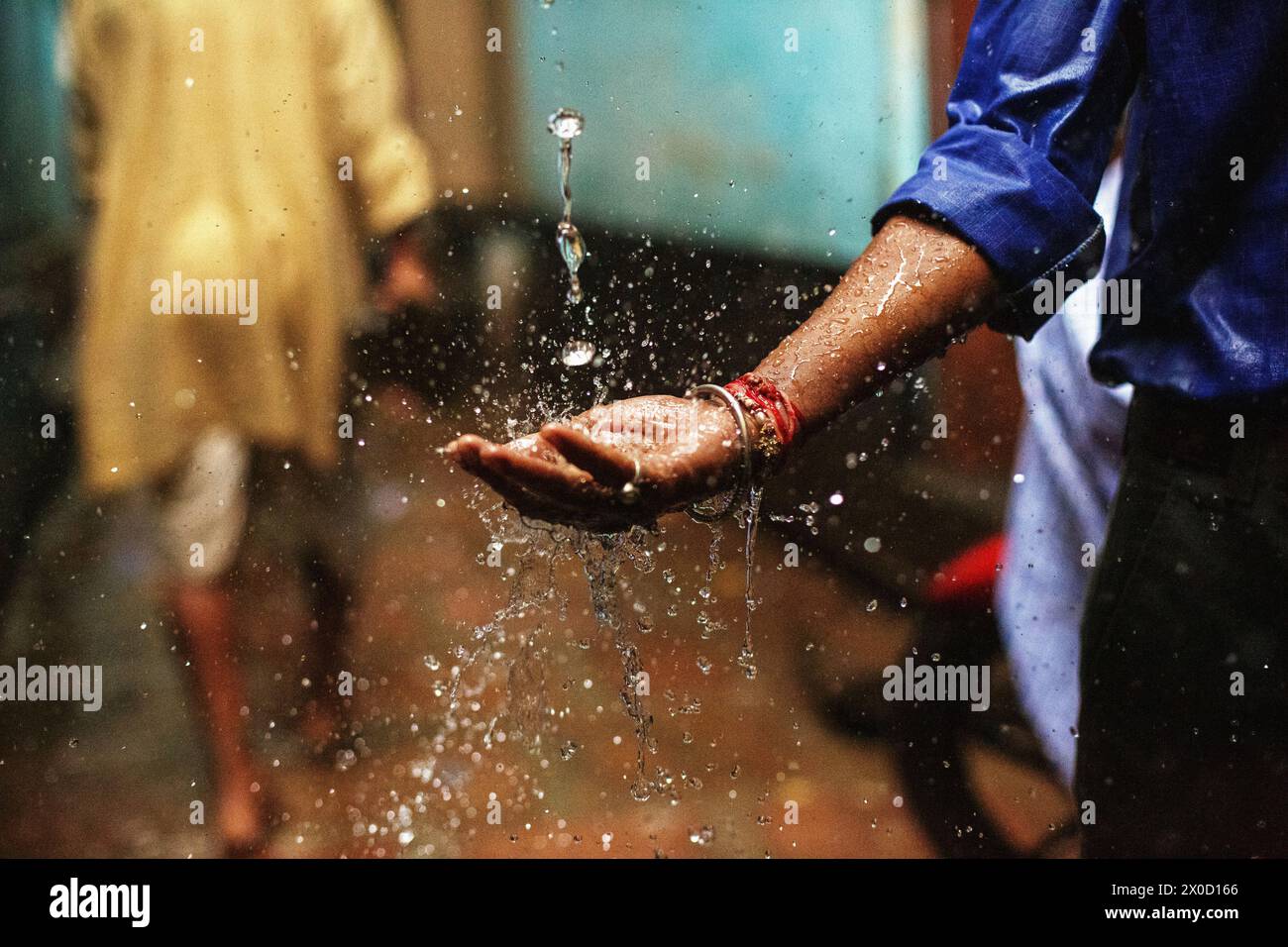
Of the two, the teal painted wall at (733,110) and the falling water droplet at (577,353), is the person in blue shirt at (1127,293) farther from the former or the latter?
the falling water droplet at (577,353)

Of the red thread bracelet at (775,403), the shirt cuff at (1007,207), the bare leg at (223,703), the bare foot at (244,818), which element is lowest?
the bare foot at (244,818)

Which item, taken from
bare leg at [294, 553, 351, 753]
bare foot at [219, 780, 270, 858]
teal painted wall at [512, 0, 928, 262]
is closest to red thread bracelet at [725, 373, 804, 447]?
teal painted wall at [512, 0, 928, 262]

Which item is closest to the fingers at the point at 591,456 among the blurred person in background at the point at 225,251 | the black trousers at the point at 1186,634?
the black trousers at the point at 1186,634

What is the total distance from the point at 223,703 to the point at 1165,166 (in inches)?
60.0

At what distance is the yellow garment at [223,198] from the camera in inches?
56.4

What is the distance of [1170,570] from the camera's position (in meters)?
0.89

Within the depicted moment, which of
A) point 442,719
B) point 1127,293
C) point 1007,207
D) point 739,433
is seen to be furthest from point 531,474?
point 442,719

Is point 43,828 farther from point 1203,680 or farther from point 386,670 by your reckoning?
point 1203,680

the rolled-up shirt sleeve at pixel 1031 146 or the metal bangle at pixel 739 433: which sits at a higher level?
the rolled-up shirt sleeve at pixel 1031 146

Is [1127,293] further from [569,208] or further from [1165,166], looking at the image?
[569,208]

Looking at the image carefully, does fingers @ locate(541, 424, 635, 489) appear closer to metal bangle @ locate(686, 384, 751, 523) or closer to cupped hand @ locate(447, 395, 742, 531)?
cupped hand @ locate(447, 395, 742, 531)

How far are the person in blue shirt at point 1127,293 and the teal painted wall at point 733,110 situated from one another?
23.0 inches

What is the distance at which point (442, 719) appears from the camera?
67.0 inches

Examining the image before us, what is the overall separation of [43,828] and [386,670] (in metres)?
0.62
